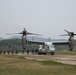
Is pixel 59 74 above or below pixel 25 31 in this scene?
below

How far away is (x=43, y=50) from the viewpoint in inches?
3349

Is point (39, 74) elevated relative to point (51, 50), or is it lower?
lower

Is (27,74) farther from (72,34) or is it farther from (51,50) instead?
(72,34)

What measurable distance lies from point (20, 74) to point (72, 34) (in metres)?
74.9

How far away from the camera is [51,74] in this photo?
77.0ft

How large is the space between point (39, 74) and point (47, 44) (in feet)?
201

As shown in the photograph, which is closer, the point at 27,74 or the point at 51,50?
the point at 27,74

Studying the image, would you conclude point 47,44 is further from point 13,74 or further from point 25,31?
point 13,74

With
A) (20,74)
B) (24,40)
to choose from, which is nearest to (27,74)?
(20,74)

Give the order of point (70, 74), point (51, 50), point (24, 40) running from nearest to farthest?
point (70, 74) < point (51, 50) < point (24, 40)

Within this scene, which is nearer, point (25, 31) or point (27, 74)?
point (27, 74)

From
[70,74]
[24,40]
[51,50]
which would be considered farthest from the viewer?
[24,40]

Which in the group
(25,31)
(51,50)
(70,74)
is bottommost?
(70,74)

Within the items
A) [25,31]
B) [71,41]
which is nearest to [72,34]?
[71,41]
